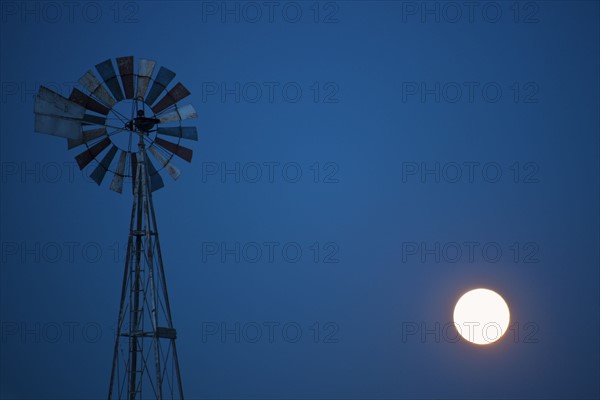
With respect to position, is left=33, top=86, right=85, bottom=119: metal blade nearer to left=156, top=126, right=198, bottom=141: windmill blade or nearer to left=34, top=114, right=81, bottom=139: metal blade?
left=34, top=114, right=81, bottom=139: metal blade

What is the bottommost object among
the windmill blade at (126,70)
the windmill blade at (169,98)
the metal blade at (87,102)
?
the metal blade at (87,102)

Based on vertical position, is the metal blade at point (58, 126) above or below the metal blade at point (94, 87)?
below

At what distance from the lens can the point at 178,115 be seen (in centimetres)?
618

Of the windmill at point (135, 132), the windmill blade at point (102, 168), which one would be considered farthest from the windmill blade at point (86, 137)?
the windmill blade at point (102, 168)

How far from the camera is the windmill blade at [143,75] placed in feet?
19.3

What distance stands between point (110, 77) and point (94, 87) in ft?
0.47

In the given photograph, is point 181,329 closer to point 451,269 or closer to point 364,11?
point 451,269

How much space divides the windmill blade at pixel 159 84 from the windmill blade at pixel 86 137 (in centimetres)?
44

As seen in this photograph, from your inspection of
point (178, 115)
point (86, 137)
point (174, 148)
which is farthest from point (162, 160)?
point (86, 137)

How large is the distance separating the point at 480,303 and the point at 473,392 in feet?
3.17

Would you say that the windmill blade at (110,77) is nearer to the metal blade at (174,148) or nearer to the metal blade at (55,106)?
the metal blade at (55,106)

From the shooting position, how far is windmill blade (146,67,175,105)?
234 inches

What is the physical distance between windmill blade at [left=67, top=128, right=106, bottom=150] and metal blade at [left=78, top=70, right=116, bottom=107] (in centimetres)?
26

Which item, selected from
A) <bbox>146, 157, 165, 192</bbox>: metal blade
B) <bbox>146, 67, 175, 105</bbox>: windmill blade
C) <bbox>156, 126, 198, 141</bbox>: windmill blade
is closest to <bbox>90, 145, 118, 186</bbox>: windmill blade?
<bbox>146, 157, 165, 192</bbox>: metal blade
